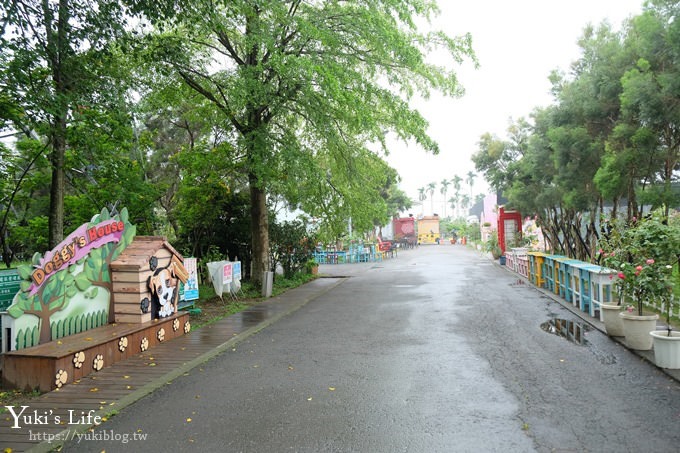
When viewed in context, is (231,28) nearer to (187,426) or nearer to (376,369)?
(376,369)

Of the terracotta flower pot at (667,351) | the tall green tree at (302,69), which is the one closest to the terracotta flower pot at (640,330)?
the terracotta flower pot at (667,351)

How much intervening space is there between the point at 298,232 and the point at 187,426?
526 inches

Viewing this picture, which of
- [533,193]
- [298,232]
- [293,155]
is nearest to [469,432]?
[293,155]

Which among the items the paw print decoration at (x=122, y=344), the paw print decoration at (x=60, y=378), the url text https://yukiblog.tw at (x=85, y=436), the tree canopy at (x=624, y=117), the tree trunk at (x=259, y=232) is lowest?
the url text https://yukiblog.tw at (x=85, y=436)

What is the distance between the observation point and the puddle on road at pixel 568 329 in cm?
787

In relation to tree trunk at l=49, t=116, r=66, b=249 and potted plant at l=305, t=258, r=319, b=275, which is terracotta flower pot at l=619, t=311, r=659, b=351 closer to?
tree trunk at l=49, t=116, r=66, b=249

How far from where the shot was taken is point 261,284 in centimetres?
1455

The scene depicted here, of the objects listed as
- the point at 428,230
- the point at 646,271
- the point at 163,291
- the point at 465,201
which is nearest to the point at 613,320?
the point at 646,271

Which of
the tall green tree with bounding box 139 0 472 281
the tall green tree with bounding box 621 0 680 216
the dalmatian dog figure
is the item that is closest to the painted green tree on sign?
the dalmatian dog figure

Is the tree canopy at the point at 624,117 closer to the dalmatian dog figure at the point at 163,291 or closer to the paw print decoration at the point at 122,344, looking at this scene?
the dalmatian dog figure at the point at 163,291

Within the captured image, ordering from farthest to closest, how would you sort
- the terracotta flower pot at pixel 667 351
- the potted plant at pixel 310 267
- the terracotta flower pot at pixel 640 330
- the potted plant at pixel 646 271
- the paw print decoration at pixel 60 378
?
the potted plant at pixel 310 267
the terracotta flower pot at pixel 640 330
the potted plant at pixel 646 271
the terracotta flower pot at pixel 667 351
the paw print decoration at pixel 60 378

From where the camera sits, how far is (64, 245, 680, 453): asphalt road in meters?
4.06

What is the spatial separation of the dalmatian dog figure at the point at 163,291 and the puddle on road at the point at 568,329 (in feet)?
22.2

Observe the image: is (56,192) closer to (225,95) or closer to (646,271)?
(225,95)
